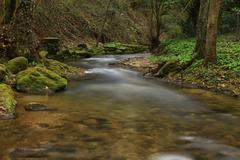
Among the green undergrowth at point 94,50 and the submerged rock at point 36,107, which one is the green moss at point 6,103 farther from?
the green undergrowth at point 94,50

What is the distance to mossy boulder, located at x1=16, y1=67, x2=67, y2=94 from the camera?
13289 mm

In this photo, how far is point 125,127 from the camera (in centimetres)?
951

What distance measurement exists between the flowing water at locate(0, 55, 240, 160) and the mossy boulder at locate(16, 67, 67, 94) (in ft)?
1.60

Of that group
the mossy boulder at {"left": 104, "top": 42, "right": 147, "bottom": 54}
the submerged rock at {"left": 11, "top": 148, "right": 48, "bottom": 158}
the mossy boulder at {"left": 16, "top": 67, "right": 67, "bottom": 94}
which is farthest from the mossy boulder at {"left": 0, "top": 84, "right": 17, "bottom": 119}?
the mossy boulder at {"left": 104, "top": 42, "right": 147, "bottom": 54}

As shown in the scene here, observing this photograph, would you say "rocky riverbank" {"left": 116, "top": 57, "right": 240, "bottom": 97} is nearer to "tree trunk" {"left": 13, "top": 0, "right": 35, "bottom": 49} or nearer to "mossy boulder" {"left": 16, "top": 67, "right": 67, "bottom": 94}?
"mossy boulder" {"left": 16, "top": 67, "right": 67, "bottom": 94}

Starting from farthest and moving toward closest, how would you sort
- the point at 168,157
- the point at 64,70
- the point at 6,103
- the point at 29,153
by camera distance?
the point at 64,70 → the point at 6,103 → the point at 168,157 → the point at 29,153

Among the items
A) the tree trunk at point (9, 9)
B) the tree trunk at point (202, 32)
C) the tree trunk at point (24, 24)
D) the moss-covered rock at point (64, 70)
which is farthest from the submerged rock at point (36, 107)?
the tree trunk at point (202, 32)

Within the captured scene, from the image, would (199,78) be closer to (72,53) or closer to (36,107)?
(36,107)

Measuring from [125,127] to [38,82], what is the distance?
4976mm

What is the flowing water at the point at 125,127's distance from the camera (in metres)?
7.62

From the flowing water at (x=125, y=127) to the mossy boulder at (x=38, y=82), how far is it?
49 centimetres

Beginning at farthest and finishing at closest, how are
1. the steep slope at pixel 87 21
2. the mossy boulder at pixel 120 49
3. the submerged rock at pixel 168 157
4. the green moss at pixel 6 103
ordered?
the steep slope at pixel 87 21, the mossy boulder at pixel 120 49, the green moss at pixel 6 103, the submerged rock at pixel 168 157

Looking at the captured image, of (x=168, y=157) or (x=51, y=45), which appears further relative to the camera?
(x=51, y=45)

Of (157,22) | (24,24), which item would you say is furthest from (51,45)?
(157,22)
